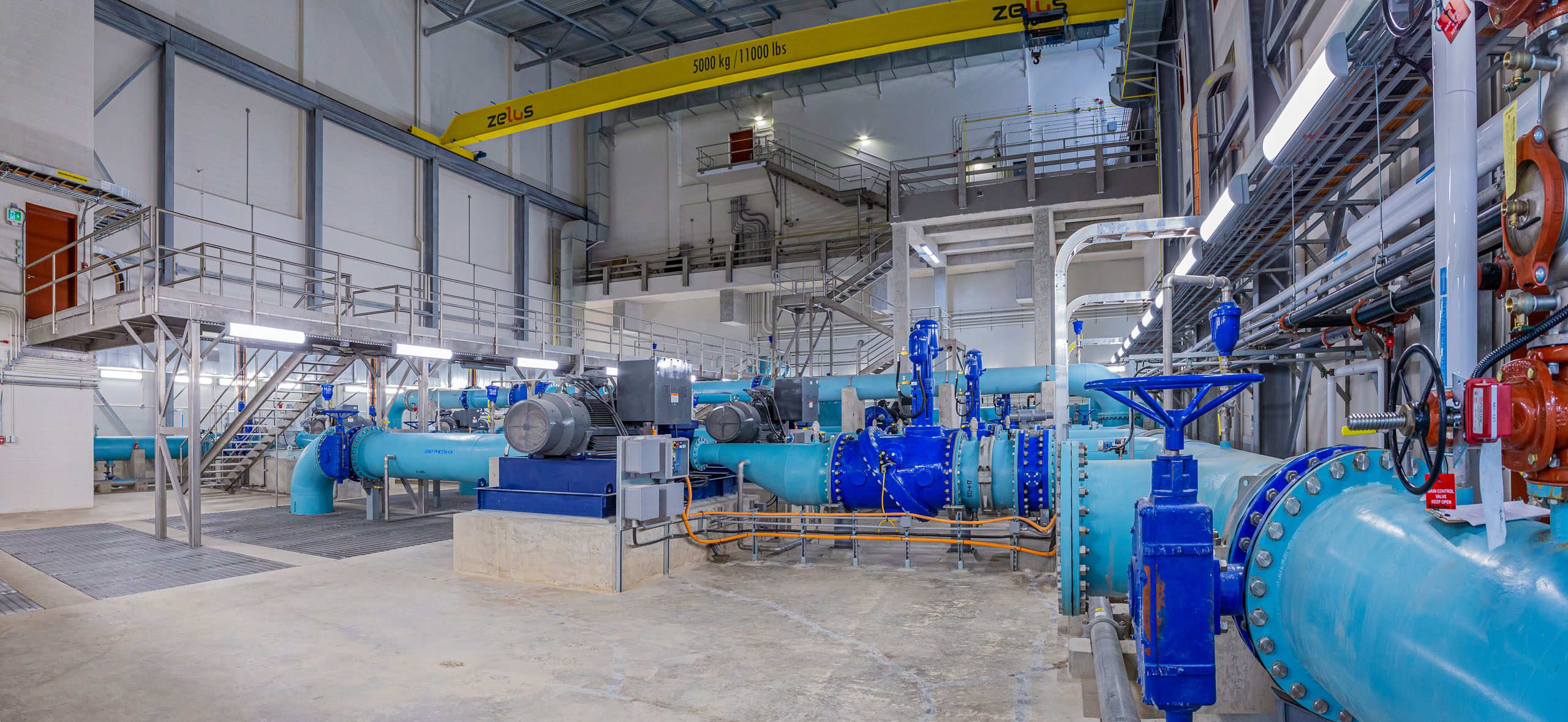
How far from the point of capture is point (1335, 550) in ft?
6.78

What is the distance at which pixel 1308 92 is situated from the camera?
3525 millimetres

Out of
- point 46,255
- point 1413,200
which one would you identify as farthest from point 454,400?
point 1413,200

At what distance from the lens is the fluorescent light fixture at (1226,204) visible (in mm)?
5223

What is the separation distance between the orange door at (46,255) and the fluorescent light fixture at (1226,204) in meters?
14.9

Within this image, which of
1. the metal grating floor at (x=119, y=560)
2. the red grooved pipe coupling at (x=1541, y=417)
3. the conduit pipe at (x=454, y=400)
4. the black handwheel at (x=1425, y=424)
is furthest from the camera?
the conduit pipe at (x=454, y=400)

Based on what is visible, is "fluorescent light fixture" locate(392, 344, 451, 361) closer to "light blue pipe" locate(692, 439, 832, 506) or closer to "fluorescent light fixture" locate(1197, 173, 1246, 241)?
"light blue pipe" locate(692, 439, 832, 506)

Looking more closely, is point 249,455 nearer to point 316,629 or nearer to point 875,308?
point 316,629

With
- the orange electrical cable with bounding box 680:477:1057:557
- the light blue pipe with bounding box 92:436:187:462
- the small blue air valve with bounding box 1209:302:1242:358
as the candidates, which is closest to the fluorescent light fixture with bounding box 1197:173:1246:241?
the small blue air valve with bounding box 1209:302:1242:358

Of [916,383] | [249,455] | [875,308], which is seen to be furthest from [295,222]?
[916,383]

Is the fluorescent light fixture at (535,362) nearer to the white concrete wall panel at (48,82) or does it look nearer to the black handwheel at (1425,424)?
the white concrete wall panel at (48,82)

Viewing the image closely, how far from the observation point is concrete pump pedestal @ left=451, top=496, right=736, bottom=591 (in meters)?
7.21

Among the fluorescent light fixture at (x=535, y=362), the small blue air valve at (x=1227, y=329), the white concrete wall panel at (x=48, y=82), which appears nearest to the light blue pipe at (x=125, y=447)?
the white concrete wall panel at (x=48, y=82)

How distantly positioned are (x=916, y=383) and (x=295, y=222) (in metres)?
15.6

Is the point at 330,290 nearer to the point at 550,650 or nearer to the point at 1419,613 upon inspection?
the point at 550,650
